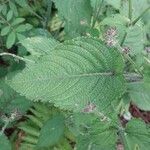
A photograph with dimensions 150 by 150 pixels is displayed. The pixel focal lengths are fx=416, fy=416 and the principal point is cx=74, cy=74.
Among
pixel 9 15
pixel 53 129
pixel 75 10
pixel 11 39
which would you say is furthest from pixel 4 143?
pixel 75 10

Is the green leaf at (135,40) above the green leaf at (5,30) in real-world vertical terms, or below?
above

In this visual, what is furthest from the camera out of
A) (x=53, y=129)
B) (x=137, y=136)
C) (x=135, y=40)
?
(x=53, y=129)

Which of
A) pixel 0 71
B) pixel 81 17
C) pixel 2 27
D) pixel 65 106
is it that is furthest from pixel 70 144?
pixel 65 106

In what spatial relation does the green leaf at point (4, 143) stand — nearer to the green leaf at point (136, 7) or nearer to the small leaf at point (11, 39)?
the small leaf at point (11, 39)

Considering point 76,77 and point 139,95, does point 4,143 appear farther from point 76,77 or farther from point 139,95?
point 76,77

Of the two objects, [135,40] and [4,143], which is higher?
[135,40]

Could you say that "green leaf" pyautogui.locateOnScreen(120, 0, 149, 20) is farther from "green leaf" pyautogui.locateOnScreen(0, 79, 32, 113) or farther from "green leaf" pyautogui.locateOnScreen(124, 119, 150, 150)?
"green leaf" pyautogui.locateOnScreen(0, 79, 32, 113)

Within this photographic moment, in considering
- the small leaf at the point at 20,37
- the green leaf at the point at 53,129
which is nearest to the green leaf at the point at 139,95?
the green leaf at the point at 53,129
